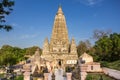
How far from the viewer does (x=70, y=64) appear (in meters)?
65.9

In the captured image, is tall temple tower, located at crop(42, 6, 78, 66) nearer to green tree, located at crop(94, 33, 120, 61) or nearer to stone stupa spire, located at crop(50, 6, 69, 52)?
stone stupa spire, located at crop(50, 6, 69, 52)

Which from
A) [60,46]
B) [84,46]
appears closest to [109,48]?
[60,46]

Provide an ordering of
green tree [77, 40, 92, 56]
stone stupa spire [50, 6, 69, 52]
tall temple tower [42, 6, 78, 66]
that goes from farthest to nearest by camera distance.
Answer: green tree [77, 40, 92, 56]
stone stupa spire [50, 6, 69, 52]
tall temple tower [42, 6, 78, 66]

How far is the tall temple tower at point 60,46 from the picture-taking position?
6806 centimetres

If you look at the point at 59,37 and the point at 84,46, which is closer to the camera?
the point at 59,37

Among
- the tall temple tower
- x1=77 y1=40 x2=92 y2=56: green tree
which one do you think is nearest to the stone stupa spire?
the tall temple tower

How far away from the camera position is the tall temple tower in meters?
68.1

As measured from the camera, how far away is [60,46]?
6912 centimetres

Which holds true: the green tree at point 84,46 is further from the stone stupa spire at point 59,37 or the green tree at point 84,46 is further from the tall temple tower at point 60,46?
the stone stupa spire at point 59,37

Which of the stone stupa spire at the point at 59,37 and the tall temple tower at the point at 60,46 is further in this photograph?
the stone stupa spire at the point at 59,37

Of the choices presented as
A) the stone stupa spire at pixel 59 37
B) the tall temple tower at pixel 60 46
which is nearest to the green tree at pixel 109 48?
the tall temple tower at pixel 60 46

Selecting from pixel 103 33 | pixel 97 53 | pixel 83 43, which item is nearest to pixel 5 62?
pixel 97 53

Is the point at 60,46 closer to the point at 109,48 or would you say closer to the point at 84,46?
the point at 84,46

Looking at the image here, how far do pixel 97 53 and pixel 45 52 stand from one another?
19581mm
